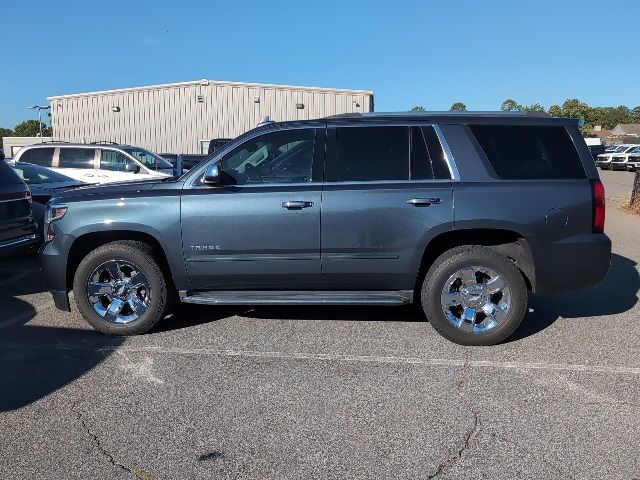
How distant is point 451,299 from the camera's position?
4926 mm

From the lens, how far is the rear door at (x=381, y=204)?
16.0ft

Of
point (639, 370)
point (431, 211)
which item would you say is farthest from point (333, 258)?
point (639, 370)

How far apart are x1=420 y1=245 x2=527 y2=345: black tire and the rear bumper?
0.66ft

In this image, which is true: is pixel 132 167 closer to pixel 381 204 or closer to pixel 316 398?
pixel 381 204

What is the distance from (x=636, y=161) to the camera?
40.5 meters

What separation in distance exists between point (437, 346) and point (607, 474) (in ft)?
6.59

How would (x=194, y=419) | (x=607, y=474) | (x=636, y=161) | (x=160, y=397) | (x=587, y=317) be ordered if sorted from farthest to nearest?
1. (x=636, y=161)
2. (x=587, y=317)
3. (x=160, y=397)
4. (x=194, y=419)
5. (x=607, y=474)

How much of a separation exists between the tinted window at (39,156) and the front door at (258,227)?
1021cm

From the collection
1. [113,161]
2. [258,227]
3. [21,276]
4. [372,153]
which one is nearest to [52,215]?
[258,227]

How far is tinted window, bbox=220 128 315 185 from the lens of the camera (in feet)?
16.7

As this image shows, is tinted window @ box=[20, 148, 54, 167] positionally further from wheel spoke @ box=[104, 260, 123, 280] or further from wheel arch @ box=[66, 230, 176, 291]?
wheel spoke @ box=[104, 260, 123, 280]

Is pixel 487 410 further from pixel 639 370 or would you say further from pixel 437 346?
pixel 639 370

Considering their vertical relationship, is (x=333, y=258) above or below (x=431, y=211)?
below

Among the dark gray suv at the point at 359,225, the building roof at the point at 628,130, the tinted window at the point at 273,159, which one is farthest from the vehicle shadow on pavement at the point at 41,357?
the building roof at the point at 628,130
